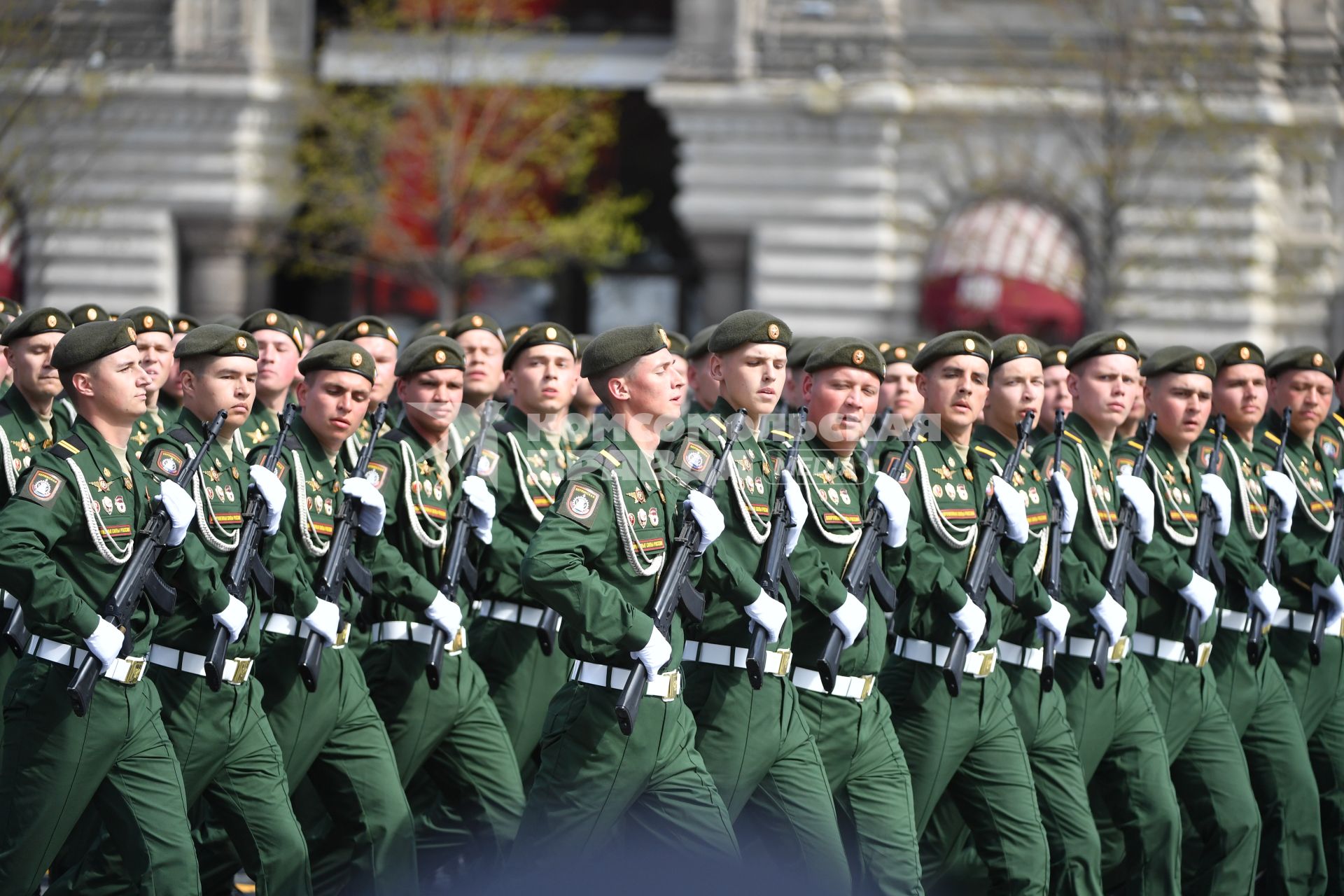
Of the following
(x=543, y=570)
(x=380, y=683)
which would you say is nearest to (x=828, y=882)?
(x=543, y=570)

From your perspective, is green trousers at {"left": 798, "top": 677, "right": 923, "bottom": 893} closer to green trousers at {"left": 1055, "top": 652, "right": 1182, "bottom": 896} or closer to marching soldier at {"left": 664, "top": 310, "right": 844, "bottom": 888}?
marching soldier at {"left": 664, "top": 310, "right": 844, "bottom": 888}

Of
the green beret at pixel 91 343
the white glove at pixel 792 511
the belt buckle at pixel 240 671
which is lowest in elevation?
the belt buckle at pixel 240 671

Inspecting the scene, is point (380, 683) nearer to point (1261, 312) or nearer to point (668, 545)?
point (668, 545)

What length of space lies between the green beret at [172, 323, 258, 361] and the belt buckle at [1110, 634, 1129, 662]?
119 inches

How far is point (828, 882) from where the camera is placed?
5703 millimetres

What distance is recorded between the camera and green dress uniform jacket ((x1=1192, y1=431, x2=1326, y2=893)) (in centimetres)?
711

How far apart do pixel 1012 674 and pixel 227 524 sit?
8.46 ft

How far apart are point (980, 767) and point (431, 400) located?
2350mm

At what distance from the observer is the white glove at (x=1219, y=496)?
731cm

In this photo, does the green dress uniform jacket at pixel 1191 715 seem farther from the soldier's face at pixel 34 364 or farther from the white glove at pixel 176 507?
the soldier's face at pixel 34 364

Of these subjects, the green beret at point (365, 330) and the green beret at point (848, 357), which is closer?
the green beret at point (848, 357)

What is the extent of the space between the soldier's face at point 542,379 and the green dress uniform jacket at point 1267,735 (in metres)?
2.42

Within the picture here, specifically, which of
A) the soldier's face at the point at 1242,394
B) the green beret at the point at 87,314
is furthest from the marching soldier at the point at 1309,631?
the green beret at the point at 87,314

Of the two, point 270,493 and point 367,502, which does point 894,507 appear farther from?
point 270,493
